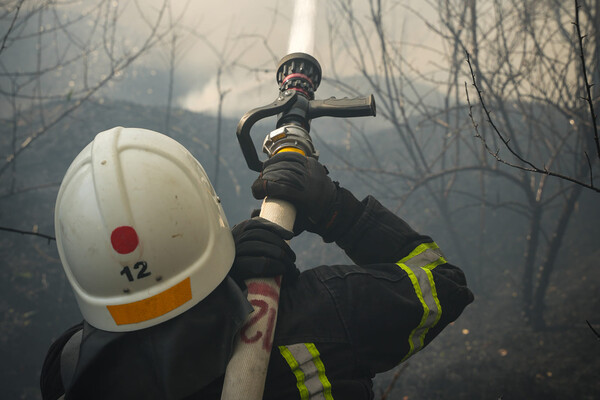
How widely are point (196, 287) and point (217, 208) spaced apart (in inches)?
12.0

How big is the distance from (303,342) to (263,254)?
0.31 m

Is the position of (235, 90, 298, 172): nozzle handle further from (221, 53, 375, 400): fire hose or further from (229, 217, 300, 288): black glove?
(229, 217, 300, 288): black glove

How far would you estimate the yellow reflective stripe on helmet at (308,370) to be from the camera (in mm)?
980

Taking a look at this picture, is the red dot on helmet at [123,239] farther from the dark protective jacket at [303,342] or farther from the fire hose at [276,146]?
the fire hose at [276,146]

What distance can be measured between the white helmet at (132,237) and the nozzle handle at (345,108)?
2.48 ft

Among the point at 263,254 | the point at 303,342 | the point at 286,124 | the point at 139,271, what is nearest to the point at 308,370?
the point at 303,342

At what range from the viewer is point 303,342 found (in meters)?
1.02

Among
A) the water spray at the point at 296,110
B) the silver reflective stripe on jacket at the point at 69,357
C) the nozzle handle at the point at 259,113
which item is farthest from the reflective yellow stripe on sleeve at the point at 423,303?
the silver reflective stripe on jacket at the point at 69,357

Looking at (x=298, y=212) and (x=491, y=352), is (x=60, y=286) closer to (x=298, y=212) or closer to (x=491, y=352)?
(x=298, y=212)

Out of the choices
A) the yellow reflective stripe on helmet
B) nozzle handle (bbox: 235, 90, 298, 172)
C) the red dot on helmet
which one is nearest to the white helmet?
the red dot on helmet

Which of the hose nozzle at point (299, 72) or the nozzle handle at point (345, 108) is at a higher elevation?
the hose nozzle at point (299, 72)

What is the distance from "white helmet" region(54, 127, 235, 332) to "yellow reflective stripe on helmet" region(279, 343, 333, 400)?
0.34m

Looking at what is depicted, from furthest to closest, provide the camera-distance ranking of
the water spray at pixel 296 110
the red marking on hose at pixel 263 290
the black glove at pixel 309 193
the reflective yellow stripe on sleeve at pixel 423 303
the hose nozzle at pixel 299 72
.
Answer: the hose nozzle at pixel 299 72
the water spray at pixel 296 110
the black glove at pixel 309 193
the reflective yellow stripe on sleeve at pixel 423 303
the red marking on hose at pixel 263 290

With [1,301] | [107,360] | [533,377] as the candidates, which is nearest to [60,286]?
[1,301]
